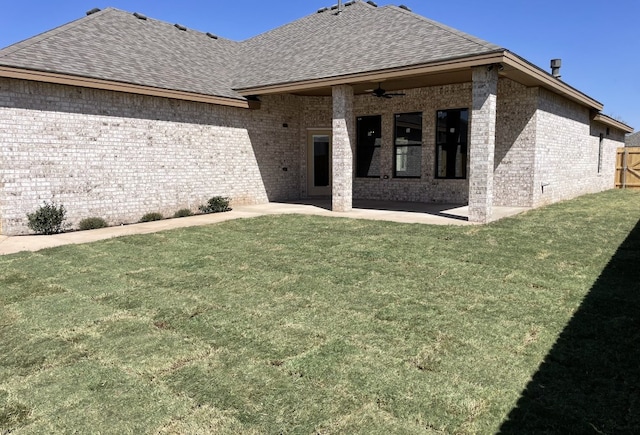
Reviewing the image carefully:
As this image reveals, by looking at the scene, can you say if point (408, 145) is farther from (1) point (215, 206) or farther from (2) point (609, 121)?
(2) point (609, 121)

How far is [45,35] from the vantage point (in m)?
11.7

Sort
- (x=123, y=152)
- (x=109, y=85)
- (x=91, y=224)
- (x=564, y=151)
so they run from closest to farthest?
(x=109, y=85), (x=91, y=224), (x=123, y=152), (x=564, y=151)

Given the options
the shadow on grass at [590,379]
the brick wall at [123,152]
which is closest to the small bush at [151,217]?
the brick wall at [123,152]

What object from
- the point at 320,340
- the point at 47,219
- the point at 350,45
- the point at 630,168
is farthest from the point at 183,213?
the point at 630,168

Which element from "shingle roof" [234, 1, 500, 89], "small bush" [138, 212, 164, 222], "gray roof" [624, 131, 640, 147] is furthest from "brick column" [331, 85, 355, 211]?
"gray roof" [624, 131, 640, 147]

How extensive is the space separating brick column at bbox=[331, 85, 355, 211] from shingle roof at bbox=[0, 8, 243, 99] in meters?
3.67

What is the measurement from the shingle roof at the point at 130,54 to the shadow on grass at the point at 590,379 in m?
11.0

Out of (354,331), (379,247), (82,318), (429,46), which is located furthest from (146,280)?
(429,46)

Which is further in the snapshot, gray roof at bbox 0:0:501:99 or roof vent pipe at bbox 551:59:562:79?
roof vent pipe at bbox 551:59:562:79

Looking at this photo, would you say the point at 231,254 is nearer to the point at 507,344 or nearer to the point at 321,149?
the point at 507,344

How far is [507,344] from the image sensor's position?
13.0 ft

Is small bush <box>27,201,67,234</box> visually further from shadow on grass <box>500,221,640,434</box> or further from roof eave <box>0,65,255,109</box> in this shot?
shadow on grass <box>500,221,640,434</box>

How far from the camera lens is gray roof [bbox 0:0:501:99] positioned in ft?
35.7

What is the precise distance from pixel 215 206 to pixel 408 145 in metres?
7.17
